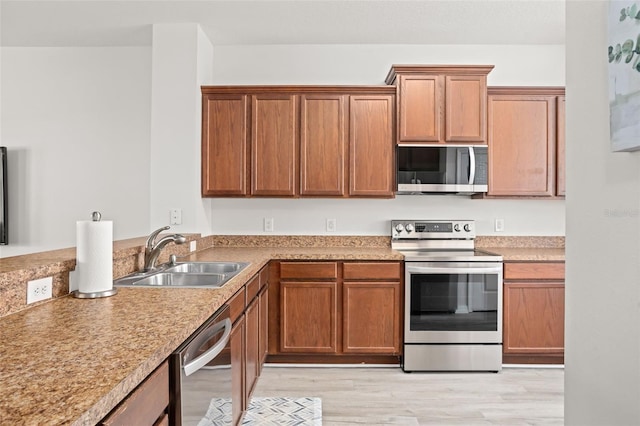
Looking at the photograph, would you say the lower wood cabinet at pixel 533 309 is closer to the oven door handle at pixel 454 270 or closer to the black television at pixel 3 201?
the oven door handle at pixel 454 270

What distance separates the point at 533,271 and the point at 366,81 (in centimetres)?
216

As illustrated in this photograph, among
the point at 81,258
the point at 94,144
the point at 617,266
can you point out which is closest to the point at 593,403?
the point at 617,266

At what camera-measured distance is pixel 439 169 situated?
3557 millimetres

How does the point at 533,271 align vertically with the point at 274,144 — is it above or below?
below

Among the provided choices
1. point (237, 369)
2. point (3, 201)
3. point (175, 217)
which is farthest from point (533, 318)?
point (3, 201)

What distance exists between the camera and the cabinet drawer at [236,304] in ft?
6.48

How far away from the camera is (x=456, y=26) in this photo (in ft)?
11.6

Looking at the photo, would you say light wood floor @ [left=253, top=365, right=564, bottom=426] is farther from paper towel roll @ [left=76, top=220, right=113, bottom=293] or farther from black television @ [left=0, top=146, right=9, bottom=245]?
black television @ [left=0, top=146, right=9, bottom=245]

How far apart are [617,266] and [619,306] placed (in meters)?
0.11

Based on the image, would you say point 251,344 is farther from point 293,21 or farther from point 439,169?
point 293,21

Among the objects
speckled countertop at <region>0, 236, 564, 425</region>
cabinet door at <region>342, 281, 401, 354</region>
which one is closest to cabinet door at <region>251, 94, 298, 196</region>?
cabinet door at <region>342, 281, 401, 354</region>

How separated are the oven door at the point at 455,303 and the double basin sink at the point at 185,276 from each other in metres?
1.42

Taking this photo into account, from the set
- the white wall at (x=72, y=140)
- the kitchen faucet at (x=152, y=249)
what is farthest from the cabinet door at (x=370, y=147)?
the white wall at (x=72, y=140)

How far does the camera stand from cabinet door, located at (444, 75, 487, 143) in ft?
11.5
